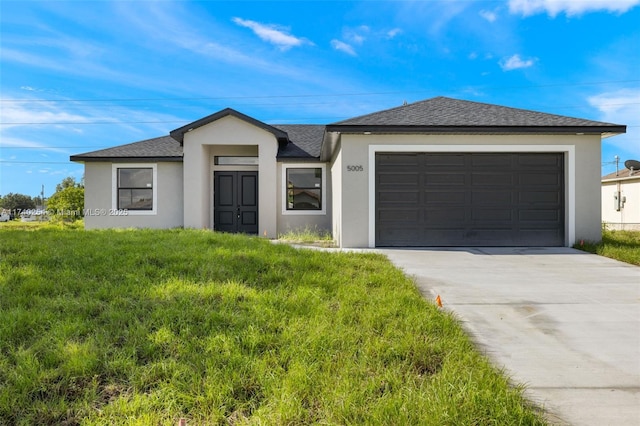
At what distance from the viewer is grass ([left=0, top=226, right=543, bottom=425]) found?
210cm

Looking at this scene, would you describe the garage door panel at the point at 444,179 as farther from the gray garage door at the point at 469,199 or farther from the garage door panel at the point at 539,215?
the garage door panel at the point at 539,215

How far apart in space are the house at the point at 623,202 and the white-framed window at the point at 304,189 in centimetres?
1628

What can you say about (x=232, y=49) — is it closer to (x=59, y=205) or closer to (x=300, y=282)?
(x=300, y=282)

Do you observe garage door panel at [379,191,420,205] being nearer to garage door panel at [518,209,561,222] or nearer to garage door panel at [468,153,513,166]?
garage door panel at [468,153,513,166]

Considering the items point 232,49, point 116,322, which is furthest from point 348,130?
point 232,49

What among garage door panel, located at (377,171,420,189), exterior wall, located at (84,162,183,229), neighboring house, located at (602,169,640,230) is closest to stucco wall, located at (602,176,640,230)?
neighboring house, located at (602,169,640,230)

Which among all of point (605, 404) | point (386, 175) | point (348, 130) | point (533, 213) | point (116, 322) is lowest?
point (605, 404)

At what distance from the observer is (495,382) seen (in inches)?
93.4

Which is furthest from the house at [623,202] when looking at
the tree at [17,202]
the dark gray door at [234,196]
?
the tree at [17,202]

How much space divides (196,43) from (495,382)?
1594 cm

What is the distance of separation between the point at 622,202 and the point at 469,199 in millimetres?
17581

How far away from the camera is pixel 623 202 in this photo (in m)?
20.2

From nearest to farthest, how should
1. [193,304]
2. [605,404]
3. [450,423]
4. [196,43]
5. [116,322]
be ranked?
[450,423], [605,404], [116,322], [193,304], [196,43]

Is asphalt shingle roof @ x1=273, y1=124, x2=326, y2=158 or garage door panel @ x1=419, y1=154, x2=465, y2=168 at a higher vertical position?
asphalt shingle roof @ x1=273, y1=124, x2=326, y2=158
